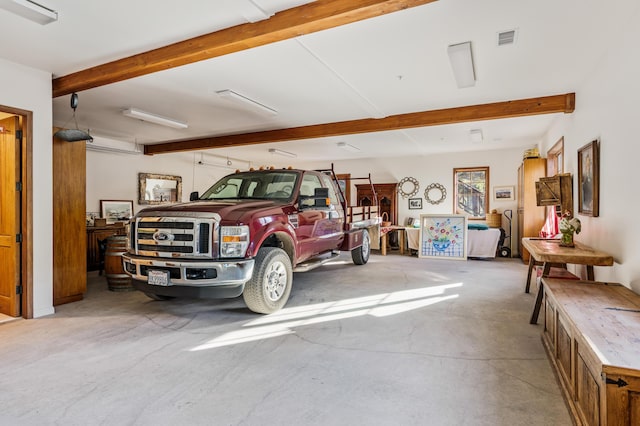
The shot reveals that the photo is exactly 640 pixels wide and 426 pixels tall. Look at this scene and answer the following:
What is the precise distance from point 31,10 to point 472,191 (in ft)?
33.2

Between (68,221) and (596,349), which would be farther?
(68,221)

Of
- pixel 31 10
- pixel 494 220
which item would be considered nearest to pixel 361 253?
pixel 494 220

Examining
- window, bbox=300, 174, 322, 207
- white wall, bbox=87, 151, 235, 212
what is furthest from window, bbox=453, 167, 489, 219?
white wall, bbox=87, 151, 235, 212

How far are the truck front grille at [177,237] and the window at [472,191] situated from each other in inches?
338

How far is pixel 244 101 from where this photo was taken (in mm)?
5133

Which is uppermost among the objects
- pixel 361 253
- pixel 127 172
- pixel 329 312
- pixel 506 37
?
pixel 506 37

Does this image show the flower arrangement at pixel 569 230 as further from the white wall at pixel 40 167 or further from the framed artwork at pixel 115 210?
the framed artwork at pixel 115 210

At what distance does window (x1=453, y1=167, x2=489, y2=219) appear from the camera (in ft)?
32.3

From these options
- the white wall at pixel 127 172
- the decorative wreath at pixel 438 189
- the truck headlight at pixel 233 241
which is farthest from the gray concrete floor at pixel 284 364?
the decorative wreath at pixel 438 189

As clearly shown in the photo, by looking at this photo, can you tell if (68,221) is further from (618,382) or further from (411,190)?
(411,190)

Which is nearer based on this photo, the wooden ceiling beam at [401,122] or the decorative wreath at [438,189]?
the wooden ceiling beam at [401,122]

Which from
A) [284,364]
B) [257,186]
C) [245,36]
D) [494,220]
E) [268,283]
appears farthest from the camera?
[494,220]

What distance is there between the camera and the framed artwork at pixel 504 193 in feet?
31.2

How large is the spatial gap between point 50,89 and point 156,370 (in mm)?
3761
